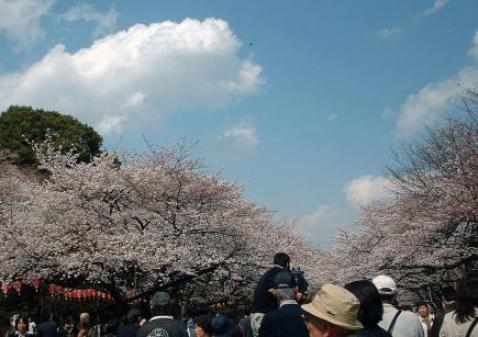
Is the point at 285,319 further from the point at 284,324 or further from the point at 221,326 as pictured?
the point at 221,326

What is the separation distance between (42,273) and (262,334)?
51.3ft

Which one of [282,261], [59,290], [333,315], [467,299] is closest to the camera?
[333,315]

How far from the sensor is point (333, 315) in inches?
112

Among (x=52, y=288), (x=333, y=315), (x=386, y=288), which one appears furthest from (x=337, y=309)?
(x=52, y=288)

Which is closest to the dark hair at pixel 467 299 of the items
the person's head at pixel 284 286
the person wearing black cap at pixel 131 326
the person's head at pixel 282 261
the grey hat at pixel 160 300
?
the person's head at pixel 284 286

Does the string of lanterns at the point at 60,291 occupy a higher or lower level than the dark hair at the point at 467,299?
higher

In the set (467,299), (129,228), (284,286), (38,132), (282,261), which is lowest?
(467,299)

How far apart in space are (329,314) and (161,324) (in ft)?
10.1

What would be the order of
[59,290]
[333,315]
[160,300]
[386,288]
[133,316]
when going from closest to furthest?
[333,315], [386,288], [160,300], [133,316], [59,290]

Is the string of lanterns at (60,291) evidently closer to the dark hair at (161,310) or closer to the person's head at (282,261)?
the dark hair at (161,310)

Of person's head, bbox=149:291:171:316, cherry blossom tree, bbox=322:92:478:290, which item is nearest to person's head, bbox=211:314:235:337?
person's head, bbox=149:291:171:316

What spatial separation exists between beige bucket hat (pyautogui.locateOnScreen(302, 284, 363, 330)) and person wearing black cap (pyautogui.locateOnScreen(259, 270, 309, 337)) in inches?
81.0

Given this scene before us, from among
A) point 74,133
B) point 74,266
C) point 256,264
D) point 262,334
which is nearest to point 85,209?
point 74,266

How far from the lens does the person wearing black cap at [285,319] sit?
488cm
